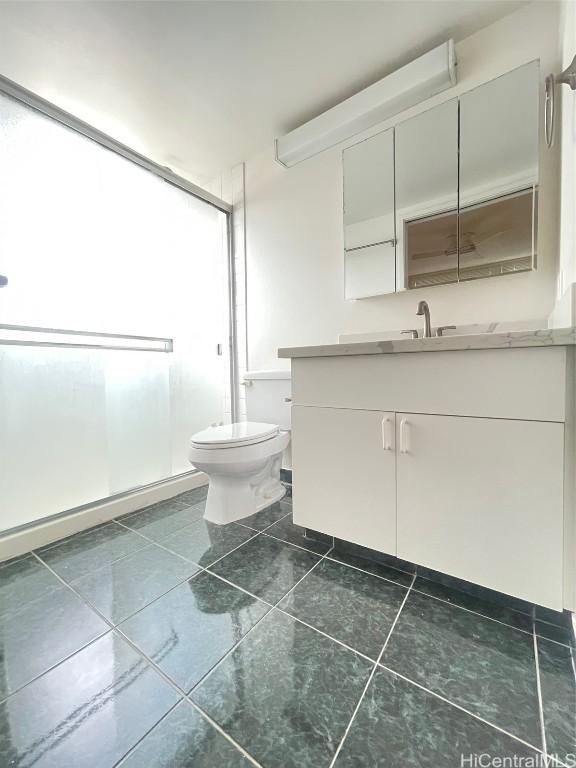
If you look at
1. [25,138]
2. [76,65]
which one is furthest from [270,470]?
[76,65]

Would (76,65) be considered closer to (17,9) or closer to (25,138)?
(17,9)

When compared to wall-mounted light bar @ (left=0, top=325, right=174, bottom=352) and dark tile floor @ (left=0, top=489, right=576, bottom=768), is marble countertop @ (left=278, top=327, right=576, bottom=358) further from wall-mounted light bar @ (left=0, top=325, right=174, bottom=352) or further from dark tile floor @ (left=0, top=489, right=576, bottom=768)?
wall-mounted light bar @ (left=0, top=325, right=174, bottom=352)

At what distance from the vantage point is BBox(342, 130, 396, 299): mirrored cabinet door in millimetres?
1580

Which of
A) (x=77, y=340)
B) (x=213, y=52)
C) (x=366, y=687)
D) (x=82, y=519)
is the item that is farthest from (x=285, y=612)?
(x=213, y=52)

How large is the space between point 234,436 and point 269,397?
0.50 m

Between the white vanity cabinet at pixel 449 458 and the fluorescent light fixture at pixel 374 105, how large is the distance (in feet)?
4.37

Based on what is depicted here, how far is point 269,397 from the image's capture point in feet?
6.12

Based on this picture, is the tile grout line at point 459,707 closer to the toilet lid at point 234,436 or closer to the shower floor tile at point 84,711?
the shower floor tile at point 84,711

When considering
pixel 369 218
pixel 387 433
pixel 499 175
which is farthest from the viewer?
pixel 369 218

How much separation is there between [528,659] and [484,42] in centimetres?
223

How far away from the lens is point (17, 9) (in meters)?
1.23

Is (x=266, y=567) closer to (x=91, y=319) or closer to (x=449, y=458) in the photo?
(x=449, y=458)

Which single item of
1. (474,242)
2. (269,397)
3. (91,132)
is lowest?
(269,397)

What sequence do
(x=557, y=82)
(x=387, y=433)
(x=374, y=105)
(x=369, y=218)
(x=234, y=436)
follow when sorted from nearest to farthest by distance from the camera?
(x=557, y=82), (x=387, y=433), (x=234, y=436), (x=374, y=105), (x=369, y=218)
